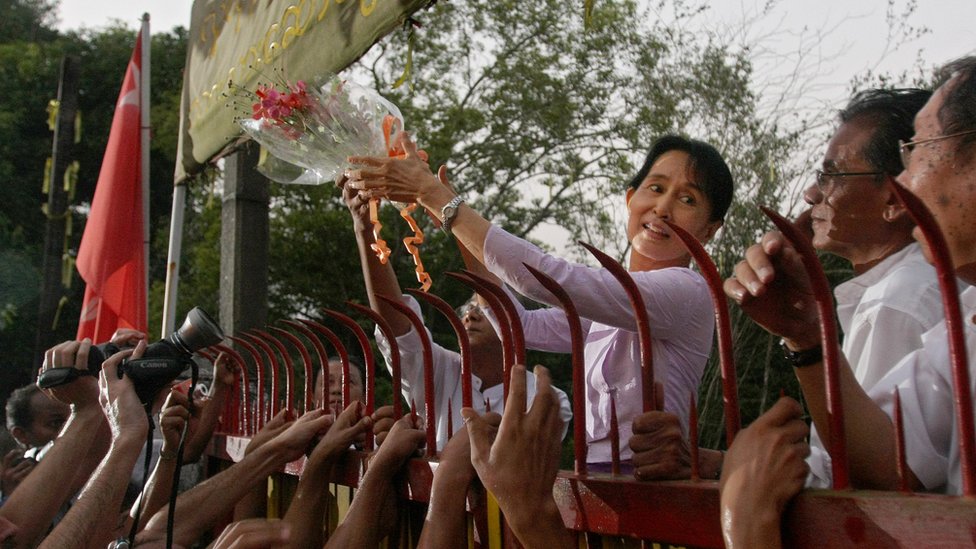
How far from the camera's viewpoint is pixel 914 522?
1020mm

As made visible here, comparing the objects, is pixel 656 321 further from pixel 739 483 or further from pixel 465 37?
pixel 465 37

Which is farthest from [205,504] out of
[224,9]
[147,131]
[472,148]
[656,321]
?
[472,148]

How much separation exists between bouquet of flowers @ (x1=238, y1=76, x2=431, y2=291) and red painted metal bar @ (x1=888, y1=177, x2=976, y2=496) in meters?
1.76

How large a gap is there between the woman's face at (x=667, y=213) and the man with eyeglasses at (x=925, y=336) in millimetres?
910

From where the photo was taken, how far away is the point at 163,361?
240 cm

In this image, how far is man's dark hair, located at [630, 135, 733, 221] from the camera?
237cm

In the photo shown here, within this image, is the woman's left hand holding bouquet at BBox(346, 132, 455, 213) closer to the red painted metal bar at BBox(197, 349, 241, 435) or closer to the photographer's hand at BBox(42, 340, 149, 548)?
the photographer's hand at BBox(42, 340, 149, 548)

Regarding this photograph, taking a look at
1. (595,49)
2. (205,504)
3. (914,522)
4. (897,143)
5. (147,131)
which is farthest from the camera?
(595,49)

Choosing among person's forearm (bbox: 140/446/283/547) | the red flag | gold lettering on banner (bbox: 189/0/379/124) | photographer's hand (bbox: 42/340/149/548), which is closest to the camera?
photographer's hand (bbox: 42/340/149/548)

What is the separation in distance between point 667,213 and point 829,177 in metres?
0.53

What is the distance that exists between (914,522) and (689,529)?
34cm

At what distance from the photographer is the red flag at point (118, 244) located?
5484mm

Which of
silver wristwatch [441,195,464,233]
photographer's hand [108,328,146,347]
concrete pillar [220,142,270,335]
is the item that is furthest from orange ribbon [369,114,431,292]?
concrete pillar [220,142,270,335]

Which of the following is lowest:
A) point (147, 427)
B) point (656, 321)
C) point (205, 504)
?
point (205, 504)
